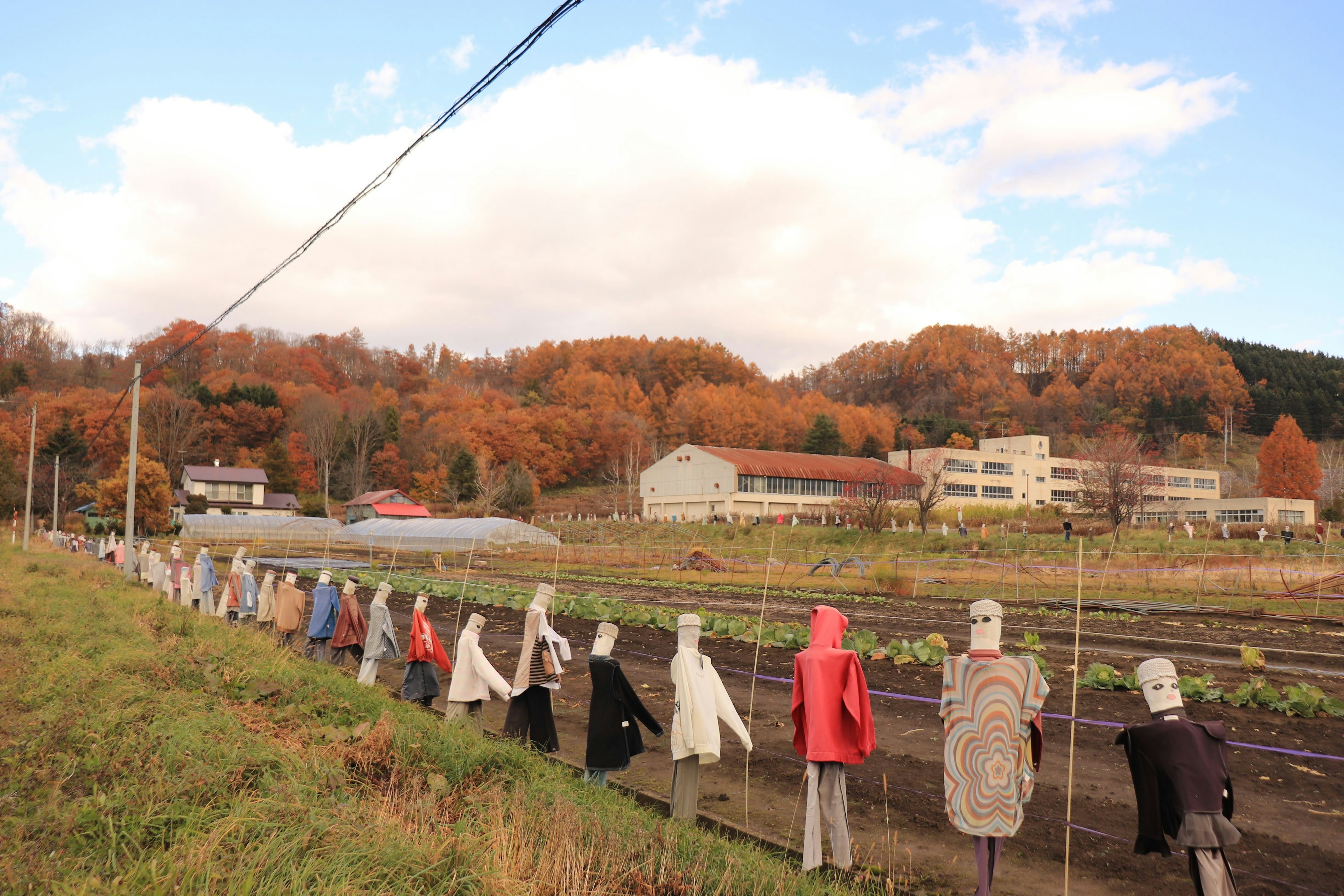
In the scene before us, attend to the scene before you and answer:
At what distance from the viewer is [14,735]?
6695 millimetres

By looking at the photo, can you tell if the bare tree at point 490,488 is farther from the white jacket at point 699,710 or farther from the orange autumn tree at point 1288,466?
the orange autumn tree at point 1288,466

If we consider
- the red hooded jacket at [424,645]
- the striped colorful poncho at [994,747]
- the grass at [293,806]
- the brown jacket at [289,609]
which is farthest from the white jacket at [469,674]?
the brown jacket at [289,609]

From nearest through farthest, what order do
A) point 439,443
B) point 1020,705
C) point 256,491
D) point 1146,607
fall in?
1. point 1020,705
2. point 1146,607
3. point 256,491
4. point 439,443

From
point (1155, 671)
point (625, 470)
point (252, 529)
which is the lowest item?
point (252, 529)

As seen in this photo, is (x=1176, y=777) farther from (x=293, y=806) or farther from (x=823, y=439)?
(x=823, y=439)

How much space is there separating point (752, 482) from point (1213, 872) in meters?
56.2

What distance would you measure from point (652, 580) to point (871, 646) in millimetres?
18376

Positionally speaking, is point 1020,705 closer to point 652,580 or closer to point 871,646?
point 871,646

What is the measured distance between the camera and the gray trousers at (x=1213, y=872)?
371cm

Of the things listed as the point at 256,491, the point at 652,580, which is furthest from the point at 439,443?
the point at 652,580

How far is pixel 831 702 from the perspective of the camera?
513 cm

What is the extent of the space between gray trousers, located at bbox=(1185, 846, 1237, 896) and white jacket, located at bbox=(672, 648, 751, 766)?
102 inches

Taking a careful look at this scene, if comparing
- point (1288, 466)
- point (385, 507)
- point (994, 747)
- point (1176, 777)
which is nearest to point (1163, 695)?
point (1176, 777)

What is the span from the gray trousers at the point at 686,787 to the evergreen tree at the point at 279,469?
237ft
